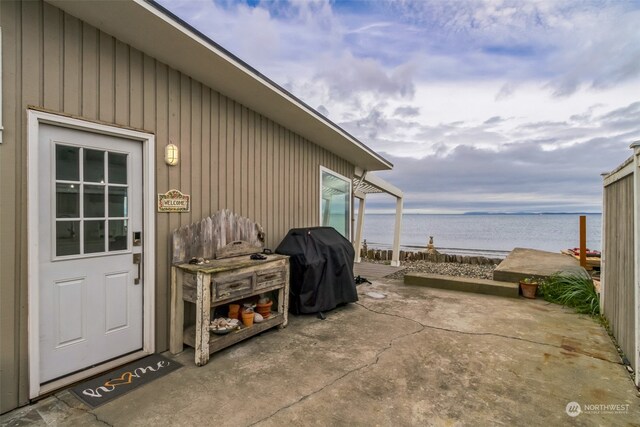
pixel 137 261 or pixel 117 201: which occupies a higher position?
pixel 117 201

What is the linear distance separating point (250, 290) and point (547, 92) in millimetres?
9526

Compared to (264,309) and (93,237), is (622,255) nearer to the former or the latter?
(264,309)

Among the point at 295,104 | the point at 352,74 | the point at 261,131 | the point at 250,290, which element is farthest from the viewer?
the point at 352,74

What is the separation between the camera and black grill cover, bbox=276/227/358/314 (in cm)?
382

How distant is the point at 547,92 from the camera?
7.73 meters

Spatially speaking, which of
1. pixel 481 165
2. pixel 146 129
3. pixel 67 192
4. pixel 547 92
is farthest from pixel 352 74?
pixel 481 165

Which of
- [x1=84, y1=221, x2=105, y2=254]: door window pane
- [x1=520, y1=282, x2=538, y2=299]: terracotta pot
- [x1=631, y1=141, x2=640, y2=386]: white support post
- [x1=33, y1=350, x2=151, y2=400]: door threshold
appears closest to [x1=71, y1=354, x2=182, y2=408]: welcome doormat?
[x1=33, y1=350, x2=151, y2=400]: door threshold

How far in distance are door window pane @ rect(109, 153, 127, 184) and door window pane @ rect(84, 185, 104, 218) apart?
14cm

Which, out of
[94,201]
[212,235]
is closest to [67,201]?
Answer: [94,201]

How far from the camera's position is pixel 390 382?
2279 mm

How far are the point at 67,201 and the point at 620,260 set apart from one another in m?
5.29

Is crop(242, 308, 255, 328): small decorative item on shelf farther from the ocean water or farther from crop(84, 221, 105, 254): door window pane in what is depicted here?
the ocean water

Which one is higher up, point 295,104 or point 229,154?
point 295,104

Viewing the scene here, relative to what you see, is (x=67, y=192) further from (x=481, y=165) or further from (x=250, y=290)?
(x=481, y=165)
